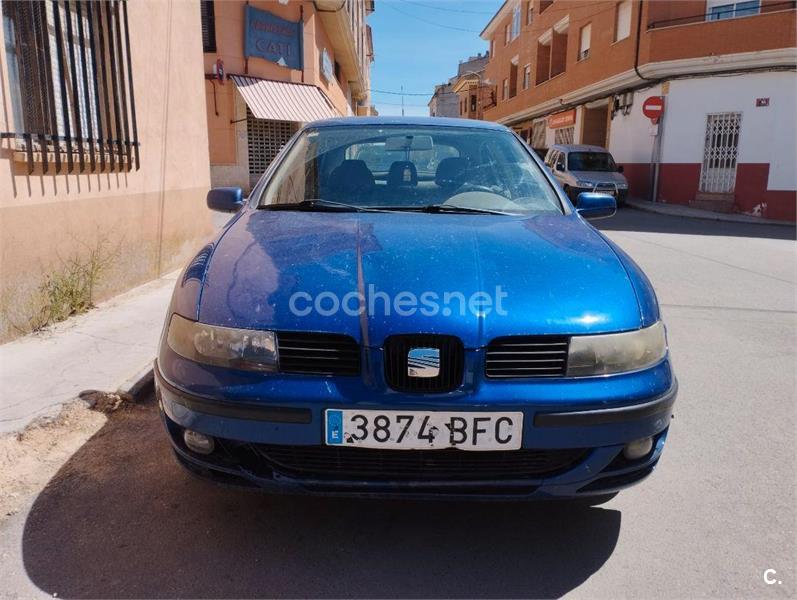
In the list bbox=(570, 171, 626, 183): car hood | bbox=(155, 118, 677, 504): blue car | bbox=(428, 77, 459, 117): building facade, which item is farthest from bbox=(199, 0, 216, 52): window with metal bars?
bbox=(428, 77, 459, 117): building facade

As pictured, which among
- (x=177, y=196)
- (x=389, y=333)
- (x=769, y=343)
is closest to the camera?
(x=389, y=333)

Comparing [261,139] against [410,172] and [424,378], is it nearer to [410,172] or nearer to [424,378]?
[410,172]

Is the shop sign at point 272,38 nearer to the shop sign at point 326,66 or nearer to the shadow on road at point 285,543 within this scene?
the shop sign at point 326,66

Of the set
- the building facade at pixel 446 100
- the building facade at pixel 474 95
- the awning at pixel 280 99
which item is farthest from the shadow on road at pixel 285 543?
the building facade at pixel 446 100

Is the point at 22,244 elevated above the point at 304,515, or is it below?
above

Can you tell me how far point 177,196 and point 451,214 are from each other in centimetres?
492

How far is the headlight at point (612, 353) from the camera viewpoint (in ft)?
6.45

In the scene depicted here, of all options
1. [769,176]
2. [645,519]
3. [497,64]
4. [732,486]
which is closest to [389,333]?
[645,519]

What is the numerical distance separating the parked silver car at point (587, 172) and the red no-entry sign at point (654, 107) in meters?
1.80

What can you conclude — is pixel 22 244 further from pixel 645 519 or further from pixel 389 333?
pixel 645 519

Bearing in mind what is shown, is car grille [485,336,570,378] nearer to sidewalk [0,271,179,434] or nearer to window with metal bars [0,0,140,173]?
sidewalk [0,271,179,434]

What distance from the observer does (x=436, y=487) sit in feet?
6.54

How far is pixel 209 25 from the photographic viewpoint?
15773 millimetres

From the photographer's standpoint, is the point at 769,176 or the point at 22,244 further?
the point at 769,176
